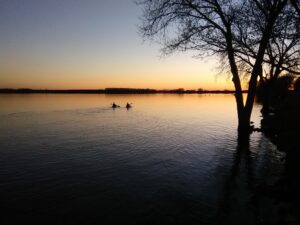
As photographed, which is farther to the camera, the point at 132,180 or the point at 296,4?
the point at 296,4

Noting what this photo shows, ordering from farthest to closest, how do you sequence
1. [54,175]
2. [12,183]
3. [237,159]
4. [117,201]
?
[237,159], [54,175], [12,183], [117,201]

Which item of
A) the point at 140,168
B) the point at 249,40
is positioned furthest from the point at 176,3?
the point at 140,168

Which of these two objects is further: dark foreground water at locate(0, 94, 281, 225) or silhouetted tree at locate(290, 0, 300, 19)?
silhouetted tree at locate(290, 0, 300, 19)

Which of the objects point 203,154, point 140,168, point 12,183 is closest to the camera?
point 12,183

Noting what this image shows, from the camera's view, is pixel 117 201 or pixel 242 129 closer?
pixel 117 201

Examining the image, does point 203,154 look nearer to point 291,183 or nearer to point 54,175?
point 291,183

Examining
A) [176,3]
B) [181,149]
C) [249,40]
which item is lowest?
[181,149]

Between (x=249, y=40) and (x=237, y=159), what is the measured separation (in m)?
10.5

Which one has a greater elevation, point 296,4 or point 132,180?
point 296,4

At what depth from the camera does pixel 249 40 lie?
21.9 metres

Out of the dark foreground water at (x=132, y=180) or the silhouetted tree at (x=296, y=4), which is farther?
the silhouetted tree at (x=296, y=4)

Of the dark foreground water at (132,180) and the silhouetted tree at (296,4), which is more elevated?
the silhouetted tree at (296,4)

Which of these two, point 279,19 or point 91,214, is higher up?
point 279,19

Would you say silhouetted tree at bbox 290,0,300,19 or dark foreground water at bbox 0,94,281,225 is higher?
silhouetted tree at bbox 290,0,300,19
